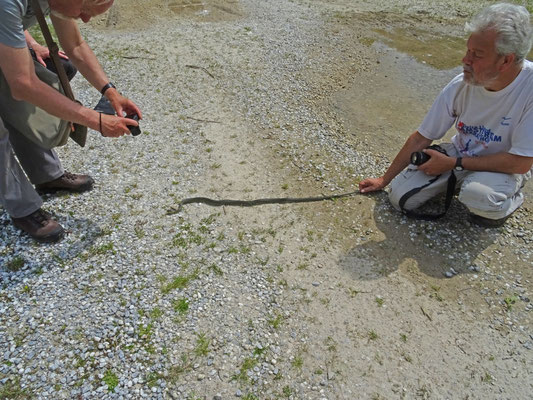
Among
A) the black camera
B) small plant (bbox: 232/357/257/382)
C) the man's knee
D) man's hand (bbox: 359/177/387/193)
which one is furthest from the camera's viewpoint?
man's hand (bbox: 359/177/387/193)

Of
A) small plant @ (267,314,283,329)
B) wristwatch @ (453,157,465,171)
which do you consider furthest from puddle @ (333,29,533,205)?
small plant @ (267,314,283,329)

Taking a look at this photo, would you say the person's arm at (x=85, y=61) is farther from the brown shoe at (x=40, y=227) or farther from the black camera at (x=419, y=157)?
the black camera at (x=419, y=157)

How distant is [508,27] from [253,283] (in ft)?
8.95

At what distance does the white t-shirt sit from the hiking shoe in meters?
0.60

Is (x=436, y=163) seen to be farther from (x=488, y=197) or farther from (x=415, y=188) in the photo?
(x=488, y=197)

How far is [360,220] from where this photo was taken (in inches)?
152

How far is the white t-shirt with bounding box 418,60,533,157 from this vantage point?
3.12 metres

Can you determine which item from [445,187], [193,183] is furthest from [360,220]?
[193,183]

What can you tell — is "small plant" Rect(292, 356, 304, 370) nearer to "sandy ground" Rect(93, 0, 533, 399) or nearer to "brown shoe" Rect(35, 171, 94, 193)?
"sandy ground" Rect(93, 0, 533, 399)

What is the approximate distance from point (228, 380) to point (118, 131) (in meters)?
1.92

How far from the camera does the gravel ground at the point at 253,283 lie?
8.60 ft

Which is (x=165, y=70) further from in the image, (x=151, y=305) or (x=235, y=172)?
(x=151, y=305)

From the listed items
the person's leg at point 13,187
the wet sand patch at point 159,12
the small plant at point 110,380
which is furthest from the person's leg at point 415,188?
the wet sand patch at point 159,12

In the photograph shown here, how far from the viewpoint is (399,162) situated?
3889mm
